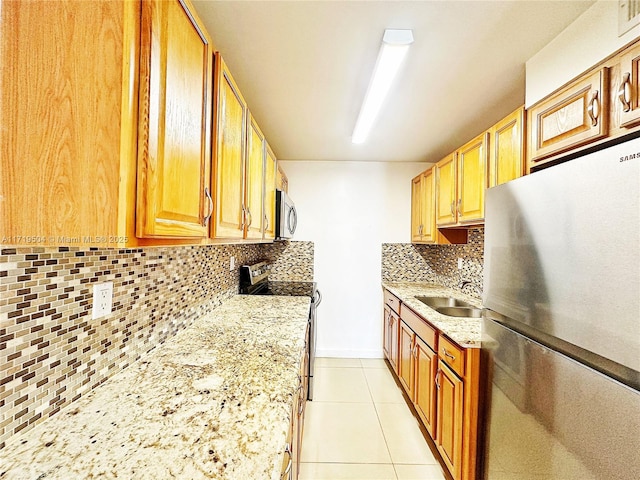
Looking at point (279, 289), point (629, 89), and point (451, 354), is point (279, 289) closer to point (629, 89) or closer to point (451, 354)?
point (451, 354)

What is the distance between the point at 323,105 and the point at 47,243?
1998mm

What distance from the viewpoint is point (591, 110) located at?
50.0 inches

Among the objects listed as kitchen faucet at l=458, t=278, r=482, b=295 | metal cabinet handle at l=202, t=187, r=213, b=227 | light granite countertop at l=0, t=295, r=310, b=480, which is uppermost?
metal cabinet handle at l=202, t=187, r=213, b=227

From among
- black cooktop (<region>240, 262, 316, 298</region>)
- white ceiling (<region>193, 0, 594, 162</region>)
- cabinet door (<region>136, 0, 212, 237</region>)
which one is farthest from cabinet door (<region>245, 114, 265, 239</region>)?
black cooktop (<region>240, 262, 316, 298</region>)

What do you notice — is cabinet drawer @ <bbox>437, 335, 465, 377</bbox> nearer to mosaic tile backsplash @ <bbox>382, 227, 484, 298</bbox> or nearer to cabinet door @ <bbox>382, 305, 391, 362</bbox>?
cabinet door @ <bbox>382, 305, 391, 362</bbox>

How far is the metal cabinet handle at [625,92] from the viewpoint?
112 cm

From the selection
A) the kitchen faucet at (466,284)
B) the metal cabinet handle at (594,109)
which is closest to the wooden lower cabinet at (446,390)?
the kitchen faucet at (466,284)

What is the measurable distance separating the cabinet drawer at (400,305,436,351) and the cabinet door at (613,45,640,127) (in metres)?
1.45

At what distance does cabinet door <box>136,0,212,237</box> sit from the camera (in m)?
0.73

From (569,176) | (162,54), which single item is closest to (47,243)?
(162,54)

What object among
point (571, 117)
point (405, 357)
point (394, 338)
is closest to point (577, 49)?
point (571, 117)

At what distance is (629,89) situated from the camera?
43.8 inches

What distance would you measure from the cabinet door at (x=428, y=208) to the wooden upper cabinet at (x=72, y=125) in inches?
113

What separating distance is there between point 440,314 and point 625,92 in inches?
60.7
